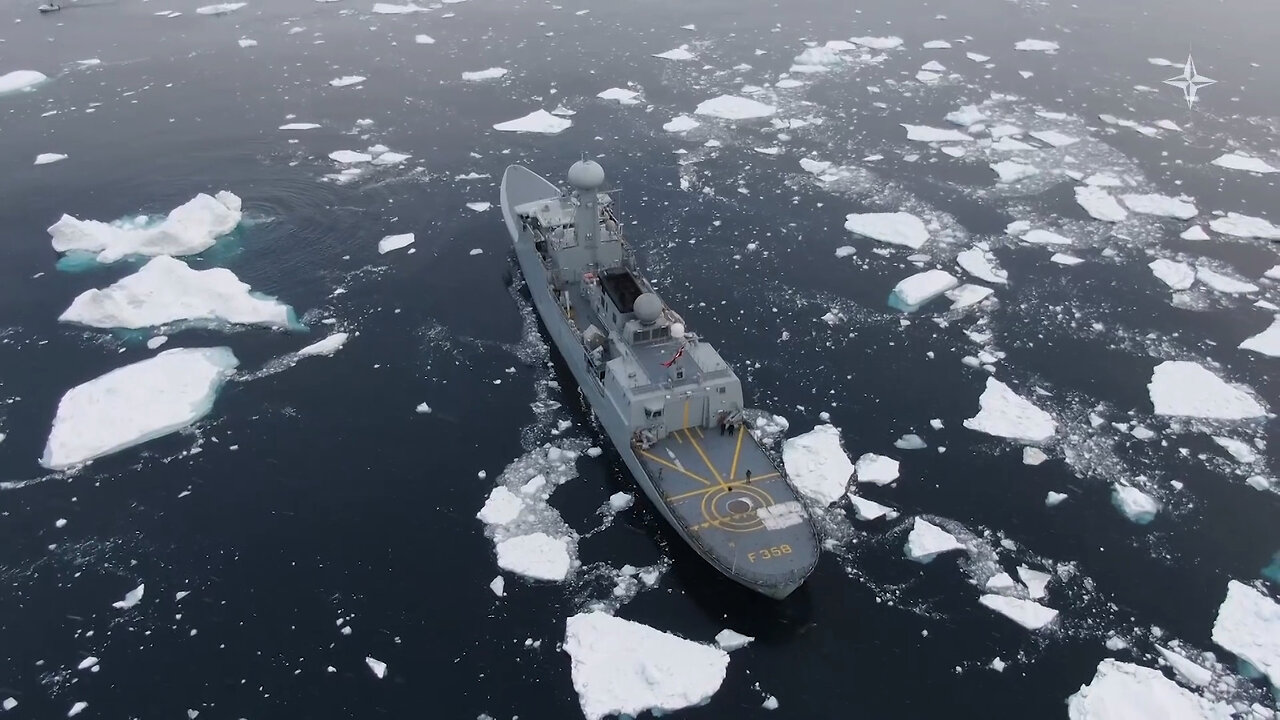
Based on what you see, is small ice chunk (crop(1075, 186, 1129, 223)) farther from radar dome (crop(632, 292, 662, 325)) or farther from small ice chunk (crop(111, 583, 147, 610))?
small ice chunk (crop(111, 583, 147, 610))

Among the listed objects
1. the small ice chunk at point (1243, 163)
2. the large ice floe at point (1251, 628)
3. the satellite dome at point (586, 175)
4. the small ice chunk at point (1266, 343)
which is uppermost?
the satellite dome at point (586, 175)

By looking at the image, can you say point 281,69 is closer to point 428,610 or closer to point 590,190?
point 590,190

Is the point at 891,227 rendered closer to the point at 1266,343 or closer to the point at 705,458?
the point at 1266,343

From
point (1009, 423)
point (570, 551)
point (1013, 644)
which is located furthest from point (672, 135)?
point (1013, 644)

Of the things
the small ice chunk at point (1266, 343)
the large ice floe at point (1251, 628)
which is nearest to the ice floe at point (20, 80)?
the large ice floe at point (1251, 628)

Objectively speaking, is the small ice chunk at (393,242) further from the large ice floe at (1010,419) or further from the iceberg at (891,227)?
the large ice floe at (1010,419)

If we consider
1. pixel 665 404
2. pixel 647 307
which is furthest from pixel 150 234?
pixel 665 404
